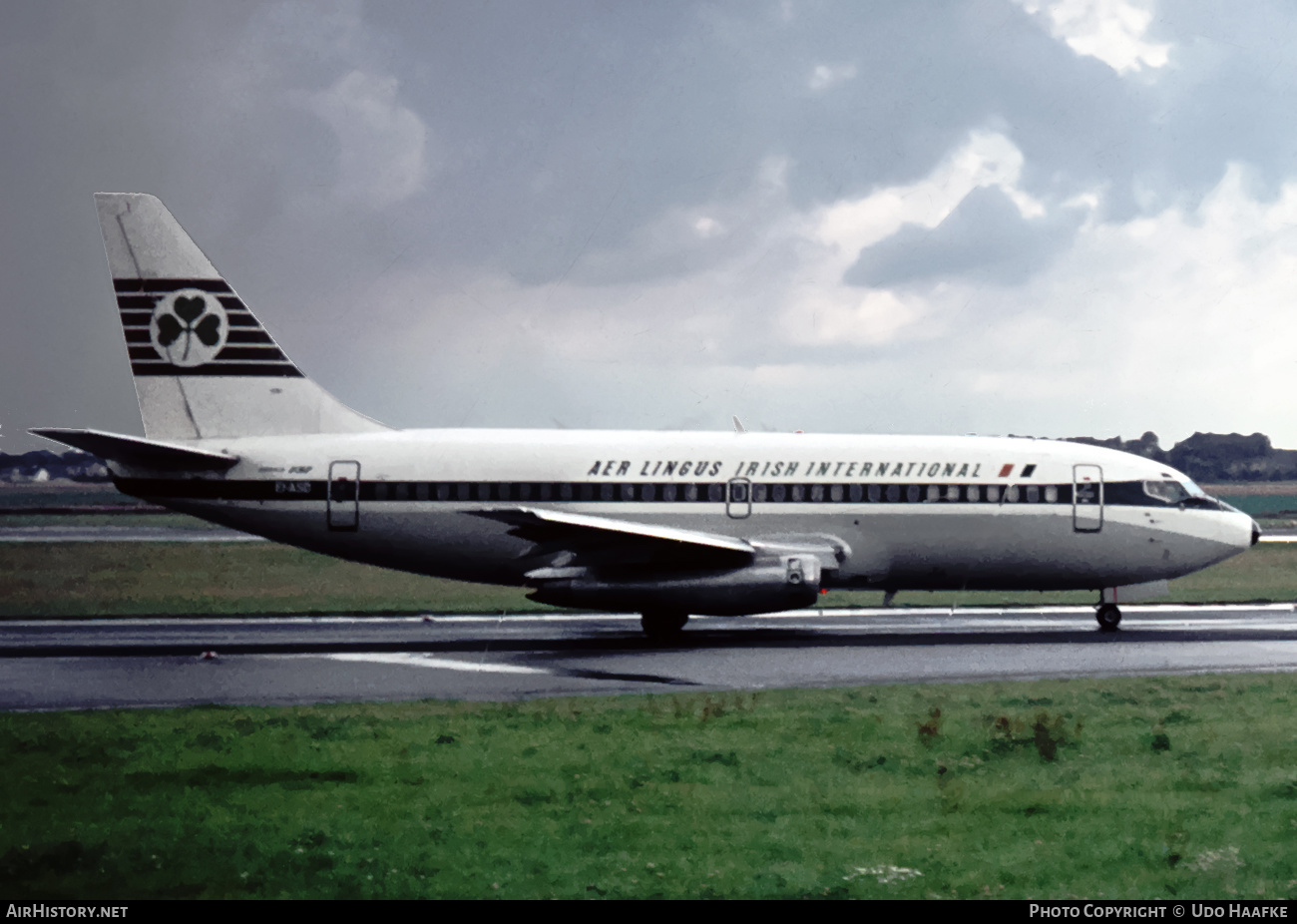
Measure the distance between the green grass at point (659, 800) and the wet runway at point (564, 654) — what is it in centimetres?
250

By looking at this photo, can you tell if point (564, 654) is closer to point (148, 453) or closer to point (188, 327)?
point (148, 453)

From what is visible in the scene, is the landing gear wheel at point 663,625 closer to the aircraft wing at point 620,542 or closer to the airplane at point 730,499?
the airplane at point 730,499

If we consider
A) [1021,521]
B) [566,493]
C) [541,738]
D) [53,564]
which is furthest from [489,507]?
[53,564]

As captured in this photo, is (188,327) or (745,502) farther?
(188,327)

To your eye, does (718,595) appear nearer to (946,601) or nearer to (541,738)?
(541,738)

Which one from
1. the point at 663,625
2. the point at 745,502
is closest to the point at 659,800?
the point at 663,625

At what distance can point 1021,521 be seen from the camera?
26438 mm

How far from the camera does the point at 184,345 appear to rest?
90.6 feet

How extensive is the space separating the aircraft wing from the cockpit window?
853cm

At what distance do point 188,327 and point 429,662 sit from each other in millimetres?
10530

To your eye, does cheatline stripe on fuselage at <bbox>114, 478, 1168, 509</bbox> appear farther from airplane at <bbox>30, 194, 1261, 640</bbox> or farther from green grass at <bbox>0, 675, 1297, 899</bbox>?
green grass at <bbox>0, 675, 1297, 899</bbox>

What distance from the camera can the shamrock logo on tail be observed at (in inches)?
1086

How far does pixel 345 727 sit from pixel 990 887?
821cm

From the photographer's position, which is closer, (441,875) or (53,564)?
(441,875)
